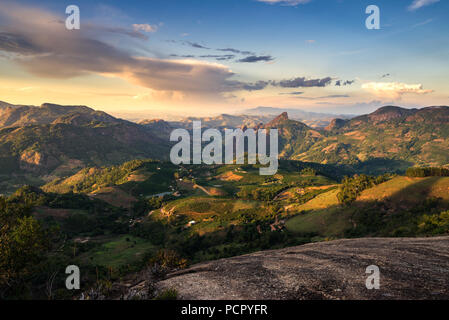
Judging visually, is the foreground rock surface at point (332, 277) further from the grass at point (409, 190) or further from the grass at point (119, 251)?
the grass at point (409, 190)

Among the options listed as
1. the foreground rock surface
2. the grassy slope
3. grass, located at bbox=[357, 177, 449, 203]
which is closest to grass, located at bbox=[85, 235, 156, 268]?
the grassy slope

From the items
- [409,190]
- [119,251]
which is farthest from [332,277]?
[119,251]

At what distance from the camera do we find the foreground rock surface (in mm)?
Result: 22656

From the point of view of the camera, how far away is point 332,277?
87.4 feet

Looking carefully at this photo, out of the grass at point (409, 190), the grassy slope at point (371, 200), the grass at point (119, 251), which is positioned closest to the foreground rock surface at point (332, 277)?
the grassy slope at point (371, 200)

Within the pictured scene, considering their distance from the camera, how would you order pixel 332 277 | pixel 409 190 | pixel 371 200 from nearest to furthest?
pixel 332 277
pixel 409 190
pixel 371 200

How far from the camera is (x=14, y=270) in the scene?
4372 centimetres

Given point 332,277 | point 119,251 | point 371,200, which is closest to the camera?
point 332,277

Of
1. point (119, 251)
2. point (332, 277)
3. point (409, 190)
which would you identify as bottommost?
point (119, 251)

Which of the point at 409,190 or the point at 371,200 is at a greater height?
the point at 409,190

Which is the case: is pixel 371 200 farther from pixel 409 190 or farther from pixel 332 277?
pixel 332 277
